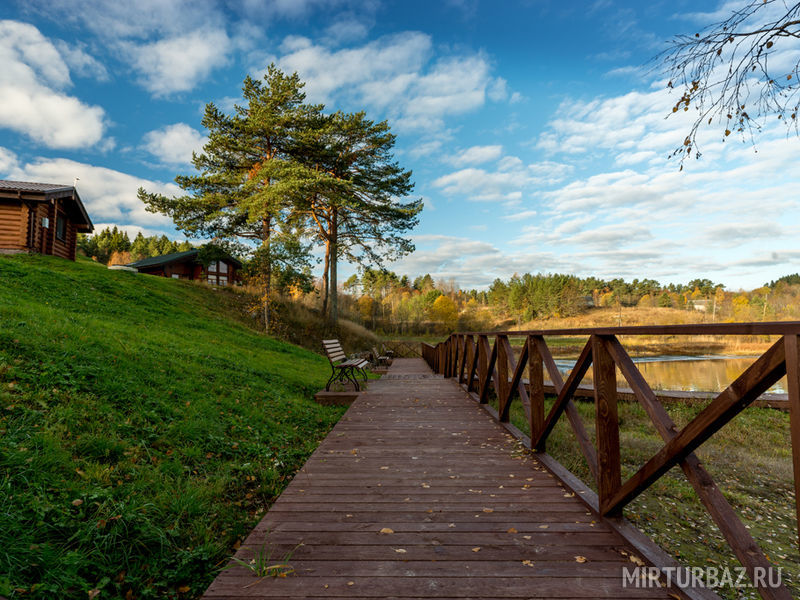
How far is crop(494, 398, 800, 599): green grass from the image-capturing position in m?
2.97

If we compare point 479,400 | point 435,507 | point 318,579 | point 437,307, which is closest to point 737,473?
point 479,400

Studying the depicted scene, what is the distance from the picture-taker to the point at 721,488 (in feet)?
14.6

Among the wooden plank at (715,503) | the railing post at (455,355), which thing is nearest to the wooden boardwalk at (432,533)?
the wooden plank at (715,503)

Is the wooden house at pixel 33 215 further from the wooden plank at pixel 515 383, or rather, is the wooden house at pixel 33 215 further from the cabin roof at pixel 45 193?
the wooden plank at pixel 515 383

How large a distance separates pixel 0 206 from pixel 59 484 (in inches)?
733

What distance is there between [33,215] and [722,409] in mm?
20884

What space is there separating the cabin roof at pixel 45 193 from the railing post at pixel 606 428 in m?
19.7

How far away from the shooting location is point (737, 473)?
5047mm

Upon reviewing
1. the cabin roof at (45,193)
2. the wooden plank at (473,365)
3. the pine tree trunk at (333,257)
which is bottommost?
the wooden plank at (473,365)

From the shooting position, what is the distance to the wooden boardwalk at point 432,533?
5.54ft

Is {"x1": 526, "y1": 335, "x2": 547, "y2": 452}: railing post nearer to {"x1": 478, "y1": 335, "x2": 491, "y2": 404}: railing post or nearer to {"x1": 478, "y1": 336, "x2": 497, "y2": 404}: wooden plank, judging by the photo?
{"x1": 478, "y1": 336, "x2": 497, "y2": 404}: wooden plank

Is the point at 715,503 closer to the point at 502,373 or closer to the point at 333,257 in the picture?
the point at 502,373

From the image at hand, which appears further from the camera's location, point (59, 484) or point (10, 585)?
point (59, 484)

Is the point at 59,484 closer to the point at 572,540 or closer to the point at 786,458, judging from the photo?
the point at 572,540
